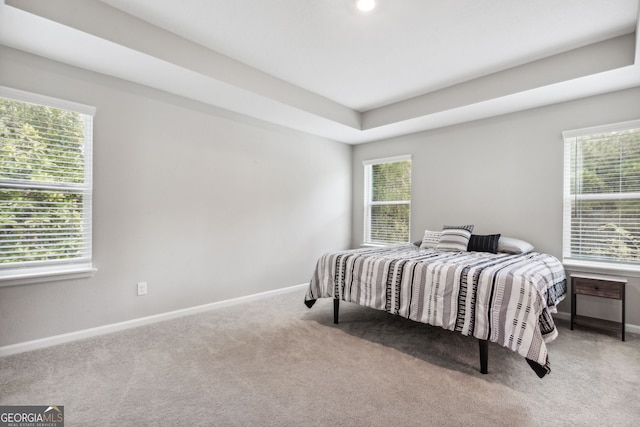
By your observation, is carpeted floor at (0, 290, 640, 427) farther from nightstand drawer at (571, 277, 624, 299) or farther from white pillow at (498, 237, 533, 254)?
white pillow at (498, 237, 533, 254)

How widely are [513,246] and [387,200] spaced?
2.13 meters

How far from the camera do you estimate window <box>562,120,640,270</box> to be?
3.06 m

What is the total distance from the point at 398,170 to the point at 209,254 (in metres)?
3.10

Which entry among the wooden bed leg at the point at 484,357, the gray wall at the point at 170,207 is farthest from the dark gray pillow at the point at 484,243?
the gray wall at the point at 170,207

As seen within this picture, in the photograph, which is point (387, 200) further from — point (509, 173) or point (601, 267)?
point (601, 267)

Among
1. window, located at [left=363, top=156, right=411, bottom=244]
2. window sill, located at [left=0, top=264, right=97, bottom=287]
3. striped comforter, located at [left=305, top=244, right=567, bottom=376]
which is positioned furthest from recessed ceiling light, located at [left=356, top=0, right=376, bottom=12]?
window sill, located at [left=0, top=264, right=97, bottom=287]

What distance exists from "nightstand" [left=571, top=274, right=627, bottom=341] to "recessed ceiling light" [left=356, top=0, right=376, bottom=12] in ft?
10.2

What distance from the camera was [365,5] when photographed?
2229 millimetres

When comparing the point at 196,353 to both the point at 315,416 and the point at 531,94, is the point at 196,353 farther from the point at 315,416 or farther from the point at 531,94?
the point at 531,94

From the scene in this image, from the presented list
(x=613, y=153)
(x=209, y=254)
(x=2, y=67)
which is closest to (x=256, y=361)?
(x=209, y=254)

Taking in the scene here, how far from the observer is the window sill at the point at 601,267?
3.00 meters

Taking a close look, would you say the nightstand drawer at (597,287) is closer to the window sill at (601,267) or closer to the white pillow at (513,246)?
the window sill at (601,267)

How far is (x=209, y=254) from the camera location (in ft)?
11.9

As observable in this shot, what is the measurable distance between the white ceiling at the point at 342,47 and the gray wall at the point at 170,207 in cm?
23
